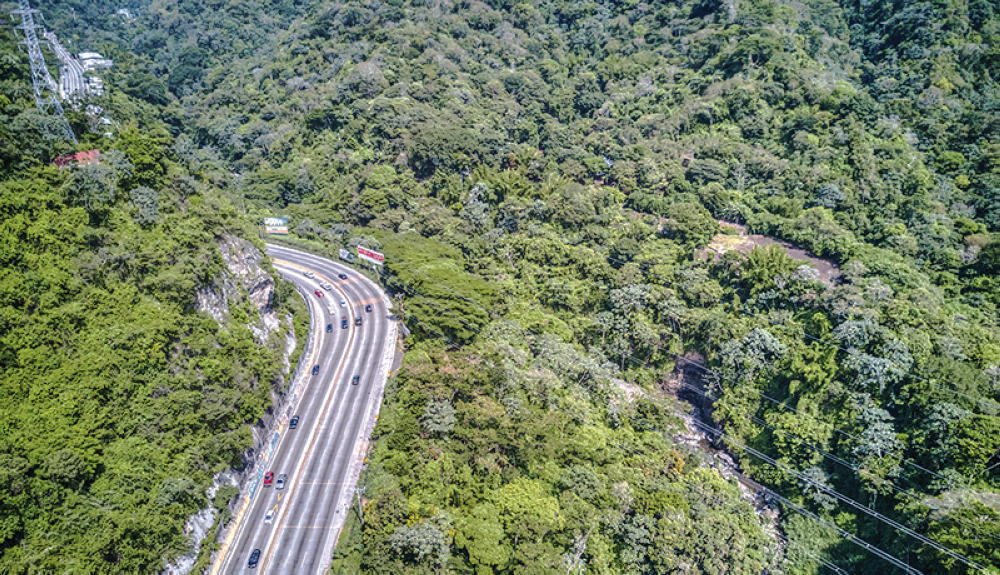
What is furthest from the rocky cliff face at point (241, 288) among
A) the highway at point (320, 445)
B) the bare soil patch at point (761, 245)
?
the bare soil patch at point (761, 245)

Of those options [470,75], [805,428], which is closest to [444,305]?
[805,428]

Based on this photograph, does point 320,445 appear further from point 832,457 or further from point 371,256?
point 832,457

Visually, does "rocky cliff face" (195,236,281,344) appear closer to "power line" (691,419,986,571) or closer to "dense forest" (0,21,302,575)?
"dense forest" (0,21,302,575)

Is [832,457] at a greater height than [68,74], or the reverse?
[68,74]

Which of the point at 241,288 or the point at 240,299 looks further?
the point at 241,288

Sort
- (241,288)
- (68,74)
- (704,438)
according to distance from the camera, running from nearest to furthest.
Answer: (241,288), (704,438), (68,74)

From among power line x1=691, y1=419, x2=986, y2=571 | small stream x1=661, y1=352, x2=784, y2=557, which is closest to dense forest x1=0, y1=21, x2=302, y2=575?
small stream x1=661, y1=352, x2=784, y2=557

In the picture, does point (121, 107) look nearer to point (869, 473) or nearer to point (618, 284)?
point (618, 284)

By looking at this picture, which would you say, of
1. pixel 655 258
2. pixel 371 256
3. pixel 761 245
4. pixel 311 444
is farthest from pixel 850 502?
pixel 371 256
